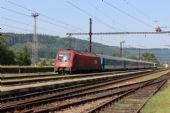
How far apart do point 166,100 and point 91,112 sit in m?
5.83

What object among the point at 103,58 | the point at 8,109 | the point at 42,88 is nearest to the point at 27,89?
the point at 42,88

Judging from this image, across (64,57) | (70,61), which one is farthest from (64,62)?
(64,57)

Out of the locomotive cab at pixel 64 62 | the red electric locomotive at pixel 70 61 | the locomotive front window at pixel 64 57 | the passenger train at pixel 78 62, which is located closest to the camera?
the locomotive cab at pixel 64 62

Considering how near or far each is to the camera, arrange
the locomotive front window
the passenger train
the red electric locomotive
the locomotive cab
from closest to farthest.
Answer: the locomotive cab
the red electric locomotive
the passenger train
the locomotive front window

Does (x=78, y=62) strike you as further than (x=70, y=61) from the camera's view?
Yes

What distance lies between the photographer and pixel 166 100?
18.6 metres

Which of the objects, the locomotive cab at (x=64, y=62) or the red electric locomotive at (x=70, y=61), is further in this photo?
the red electric locomotive at (x=70, y=61)

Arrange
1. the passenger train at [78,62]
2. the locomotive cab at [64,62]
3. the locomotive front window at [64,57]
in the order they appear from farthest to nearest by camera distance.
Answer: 1. the locomotive front window at [64,57]
2. the passenger train at [78,62]
3. the locomotive cab at [64,62]

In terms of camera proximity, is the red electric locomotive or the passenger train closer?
the red electric locomotive

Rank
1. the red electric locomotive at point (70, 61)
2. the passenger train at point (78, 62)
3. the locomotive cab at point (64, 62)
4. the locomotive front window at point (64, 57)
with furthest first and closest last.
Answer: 1. the locomotive front window at point (64, 57)
2. the passenger train at point (78, 62)
3. the red electric locomotive at point (70, 61)
4. the locomotive cab at point (64, 62)

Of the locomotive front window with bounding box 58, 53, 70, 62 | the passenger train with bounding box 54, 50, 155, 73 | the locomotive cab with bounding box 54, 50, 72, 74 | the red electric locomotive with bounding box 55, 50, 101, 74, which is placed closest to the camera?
the locomotive cab with bounding box 54, 50, 72, 74

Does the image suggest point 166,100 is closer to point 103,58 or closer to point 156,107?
point 156,107

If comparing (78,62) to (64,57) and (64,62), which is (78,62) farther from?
(64,62)

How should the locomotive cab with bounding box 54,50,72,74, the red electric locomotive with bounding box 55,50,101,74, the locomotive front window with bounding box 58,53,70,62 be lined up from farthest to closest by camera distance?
the locomotive front window with bounding box 58,53,70,62 → the red electric locomotive with bounding box 55,50,101,74 → the locomotive cab with bounding box 54,50,72,74
